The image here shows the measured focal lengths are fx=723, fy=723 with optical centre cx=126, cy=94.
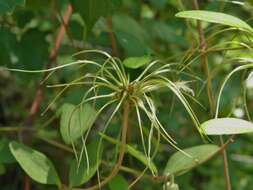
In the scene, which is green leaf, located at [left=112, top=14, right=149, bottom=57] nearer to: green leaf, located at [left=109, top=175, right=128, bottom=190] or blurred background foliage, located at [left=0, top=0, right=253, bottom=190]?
blurred background foliage, located at [left=0, top=0, right=253, bottom=190]

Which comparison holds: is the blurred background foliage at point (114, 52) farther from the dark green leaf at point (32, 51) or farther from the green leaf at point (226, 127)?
the green leaf at point (226, 127)

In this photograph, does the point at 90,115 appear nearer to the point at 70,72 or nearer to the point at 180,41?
the point at 180,41

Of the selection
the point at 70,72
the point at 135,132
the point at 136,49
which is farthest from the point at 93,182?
the point at 136,49

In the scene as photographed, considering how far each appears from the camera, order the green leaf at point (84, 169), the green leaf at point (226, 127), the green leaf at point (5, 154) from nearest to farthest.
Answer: the green leaf at point (226, 127)
the green leaf at point (84, 169)
the green leaf at point (5, 154)

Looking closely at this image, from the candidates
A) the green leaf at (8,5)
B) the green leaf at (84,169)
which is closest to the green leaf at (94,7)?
the green leaf at (8,5)

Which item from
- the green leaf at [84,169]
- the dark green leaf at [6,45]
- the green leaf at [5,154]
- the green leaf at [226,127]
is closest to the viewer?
the green leaf at [226,127]

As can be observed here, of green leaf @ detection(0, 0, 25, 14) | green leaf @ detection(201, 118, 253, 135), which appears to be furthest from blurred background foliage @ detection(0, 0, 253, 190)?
green leaf @ detection(201, 118, 253, 135)
